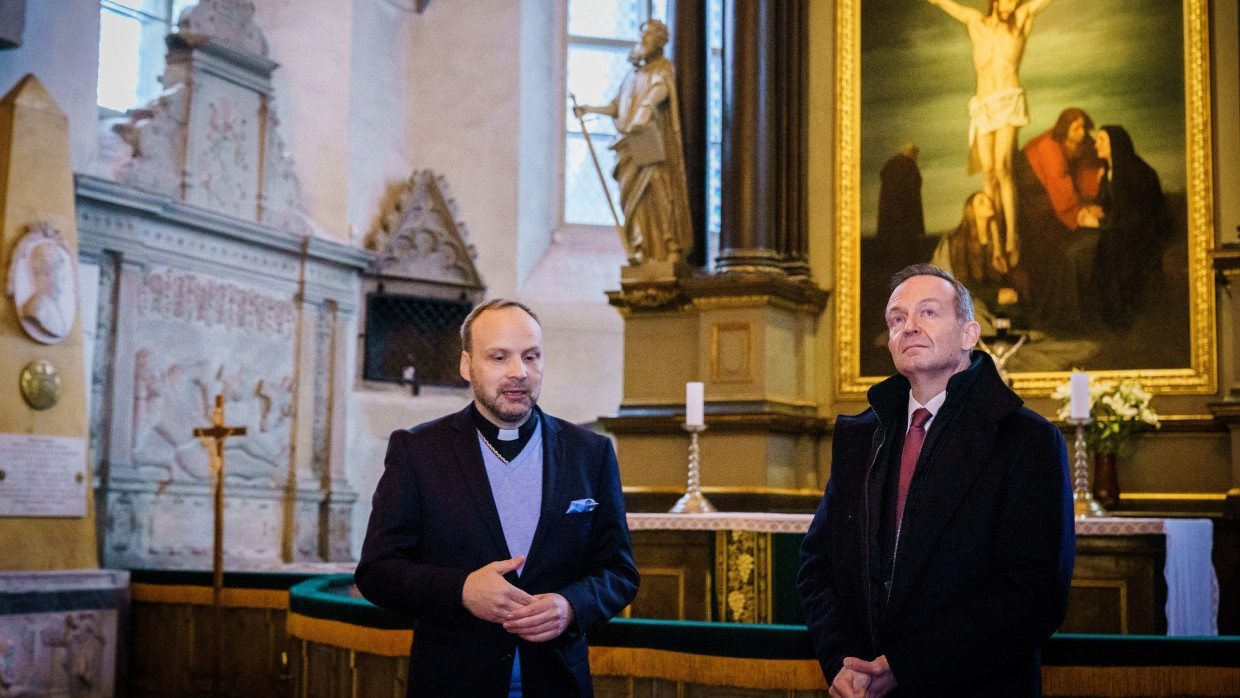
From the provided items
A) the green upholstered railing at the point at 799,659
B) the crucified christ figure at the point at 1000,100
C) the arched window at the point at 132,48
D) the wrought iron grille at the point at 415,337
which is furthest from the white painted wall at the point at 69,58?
the green upholstered railing at the point at 799,659

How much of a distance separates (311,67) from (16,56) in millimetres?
3241

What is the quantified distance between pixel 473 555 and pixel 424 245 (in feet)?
33.9

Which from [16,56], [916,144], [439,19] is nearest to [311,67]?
[439,19]

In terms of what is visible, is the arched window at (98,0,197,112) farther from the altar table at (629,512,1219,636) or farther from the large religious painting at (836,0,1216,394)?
the altar table at (629,512,1219,636)

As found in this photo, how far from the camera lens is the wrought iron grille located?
12852mm

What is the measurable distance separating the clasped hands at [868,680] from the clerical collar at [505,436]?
85 centimetres

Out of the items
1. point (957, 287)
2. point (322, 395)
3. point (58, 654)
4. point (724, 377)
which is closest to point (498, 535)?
point (957, 287)

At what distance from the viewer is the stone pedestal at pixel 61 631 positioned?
7.57 meters

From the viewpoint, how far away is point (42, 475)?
8.09 meters

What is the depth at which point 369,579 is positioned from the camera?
2.78m

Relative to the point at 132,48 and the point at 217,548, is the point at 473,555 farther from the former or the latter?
the point at 132,48

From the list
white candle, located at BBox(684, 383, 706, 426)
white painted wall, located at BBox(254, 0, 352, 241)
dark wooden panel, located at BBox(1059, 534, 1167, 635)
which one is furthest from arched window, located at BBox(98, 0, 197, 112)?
dark wooden panel, located at BBox(1059, 534, 1167, 635)

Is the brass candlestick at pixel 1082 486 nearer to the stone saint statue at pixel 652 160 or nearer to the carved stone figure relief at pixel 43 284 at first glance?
the stone saint statue at pixel 652 160

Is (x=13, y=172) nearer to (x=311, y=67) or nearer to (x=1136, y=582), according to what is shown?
(x=311, y=67)
